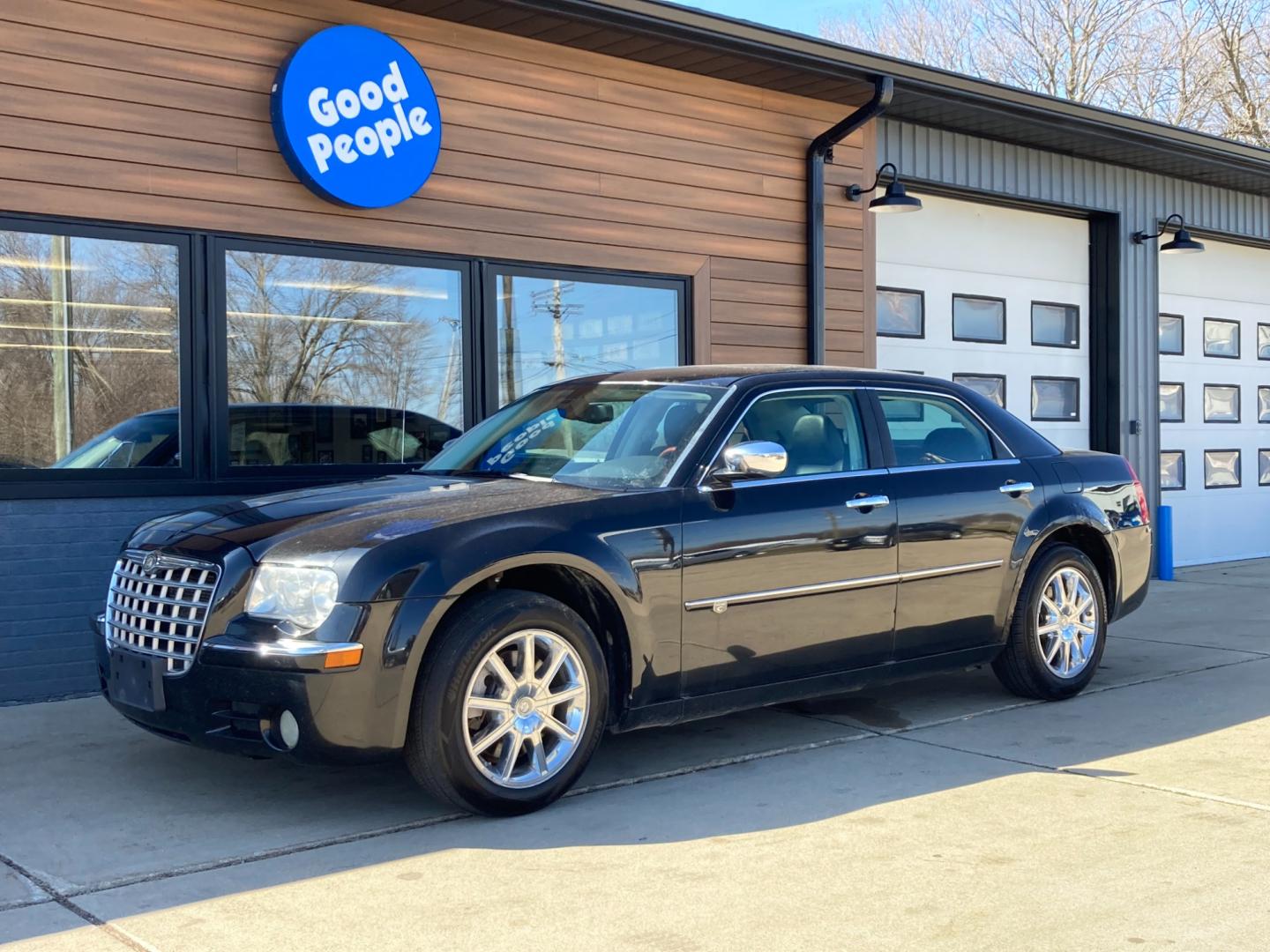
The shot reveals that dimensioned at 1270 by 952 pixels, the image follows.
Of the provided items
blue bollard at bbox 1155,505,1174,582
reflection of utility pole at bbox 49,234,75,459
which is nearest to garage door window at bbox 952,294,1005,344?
blue bollard at bbox 1155,505,1174,582

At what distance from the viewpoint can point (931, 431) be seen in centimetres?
645

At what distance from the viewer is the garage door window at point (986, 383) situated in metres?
12.3

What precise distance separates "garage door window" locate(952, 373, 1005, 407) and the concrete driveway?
19.7 feet

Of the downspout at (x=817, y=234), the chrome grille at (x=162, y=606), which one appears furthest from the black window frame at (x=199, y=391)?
the downspout at (x=817, y=234)

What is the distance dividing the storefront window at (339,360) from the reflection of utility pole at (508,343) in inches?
13.2

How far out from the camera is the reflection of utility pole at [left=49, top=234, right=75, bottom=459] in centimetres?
701

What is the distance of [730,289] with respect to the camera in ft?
32.7

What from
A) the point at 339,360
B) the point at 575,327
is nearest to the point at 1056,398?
the point at 575,327

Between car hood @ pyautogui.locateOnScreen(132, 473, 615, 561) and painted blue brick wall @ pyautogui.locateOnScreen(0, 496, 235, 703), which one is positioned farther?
painted blue brick wall @ pyautogui.locateOnScreen(0, 496, 235, 703)

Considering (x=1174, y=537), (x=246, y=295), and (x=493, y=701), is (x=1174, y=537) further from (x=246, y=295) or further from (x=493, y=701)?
(x=493, y=701)

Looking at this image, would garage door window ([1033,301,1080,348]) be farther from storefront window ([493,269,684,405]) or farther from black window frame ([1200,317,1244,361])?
storefront window ([493,269,684,405])

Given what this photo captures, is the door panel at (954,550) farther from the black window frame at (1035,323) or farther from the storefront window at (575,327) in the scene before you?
the black window frame at (1035,323)

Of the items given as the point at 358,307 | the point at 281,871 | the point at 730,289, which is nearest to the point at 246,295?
the point at 358,307

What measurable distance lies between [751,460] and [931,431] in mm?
1468
